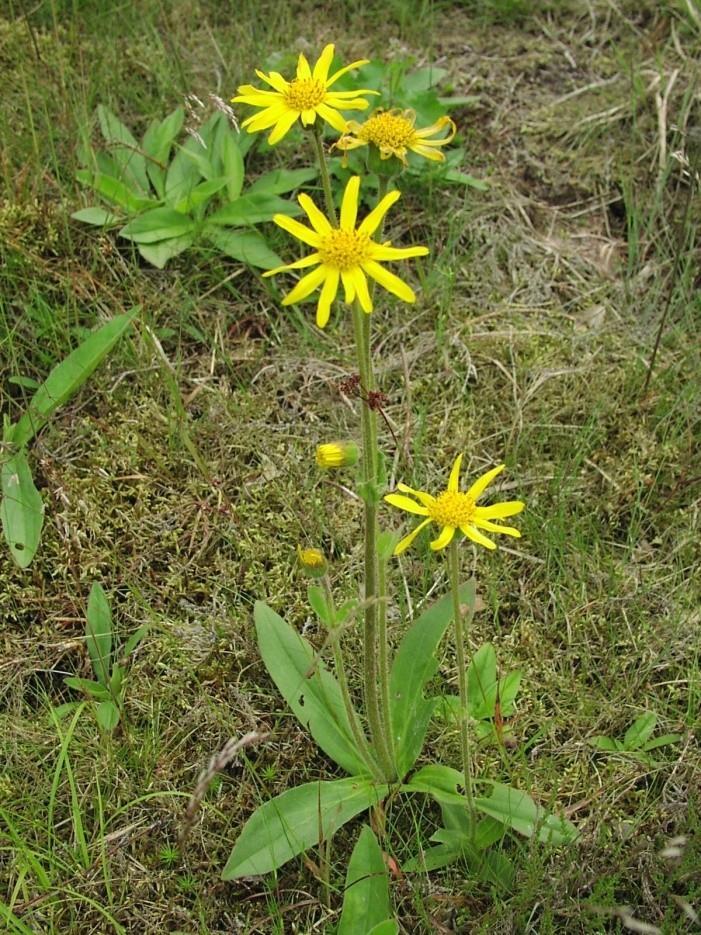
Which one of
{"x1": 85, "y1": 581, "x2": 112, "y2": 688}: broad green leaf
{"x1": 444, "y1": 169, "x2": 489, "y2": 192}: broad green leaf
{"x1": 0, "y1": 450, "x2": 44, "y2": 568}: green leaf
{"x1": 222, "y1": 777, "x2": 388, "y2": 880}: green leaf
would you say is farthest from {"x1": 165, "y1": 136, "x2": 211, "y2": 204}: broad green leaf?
{"x1": 222, "y1": 777, "x2": 388, "y2": 880}: green leaf

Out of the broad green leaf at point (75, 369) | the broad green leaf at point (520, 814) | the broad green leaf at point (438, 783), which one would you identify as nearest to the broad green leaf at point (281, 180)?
the broad green leaf at point (75, 369)

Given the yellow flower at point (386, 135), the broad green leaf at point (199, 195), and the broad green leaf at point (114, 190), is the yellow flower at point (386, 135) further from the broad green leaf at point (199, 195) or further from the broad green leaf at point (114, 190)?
the broad green leaf at point (114, 190)

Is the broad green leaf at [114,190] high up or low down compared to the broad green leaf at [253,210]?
up

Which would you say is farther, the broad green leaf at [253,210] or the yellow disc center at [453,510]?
the broad green leaf at [253,210]

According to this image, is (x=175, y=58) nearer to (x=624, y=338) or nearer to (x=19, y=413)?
(x=19, y=413)

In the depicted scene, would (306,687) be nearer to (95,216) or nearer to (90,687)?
(90,687)

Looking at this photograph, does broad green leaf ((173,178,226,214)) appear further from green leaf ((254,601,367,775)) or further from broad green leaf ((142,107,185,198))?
green leaf ((254,601,367,775))
